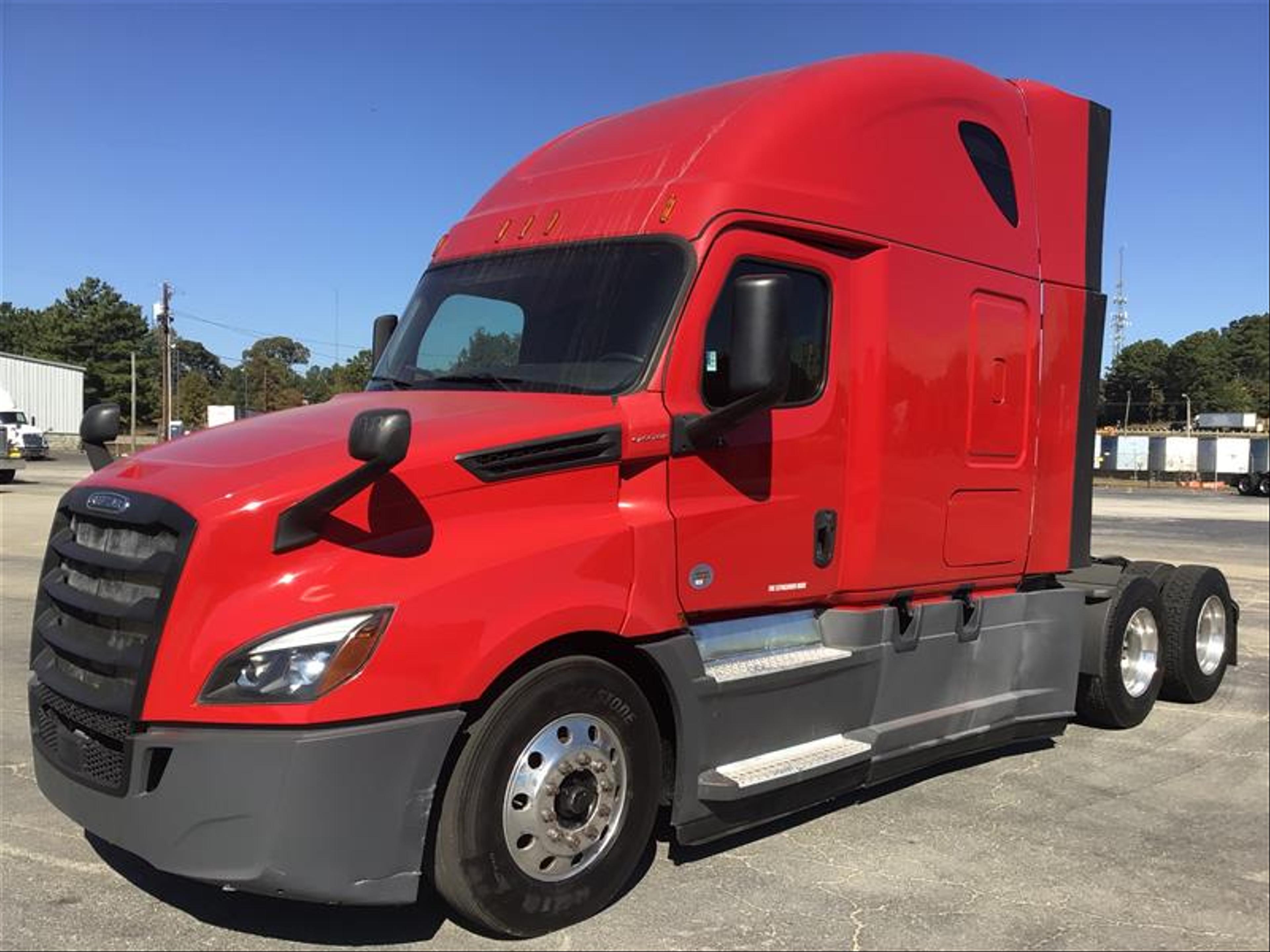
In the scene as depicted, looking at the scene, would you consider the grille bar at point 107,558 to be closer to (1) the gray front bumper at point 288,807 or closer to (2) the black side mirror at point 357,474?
(2) the black side mirror at point 357,474

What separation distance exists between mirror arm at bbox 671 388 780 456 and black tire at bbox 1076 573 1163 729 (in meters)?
3.43

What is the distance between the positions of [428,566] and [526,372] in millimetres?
1143

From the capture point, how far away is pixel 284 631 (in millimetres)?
2842

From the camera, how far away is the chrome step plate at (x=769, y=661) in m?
3.86

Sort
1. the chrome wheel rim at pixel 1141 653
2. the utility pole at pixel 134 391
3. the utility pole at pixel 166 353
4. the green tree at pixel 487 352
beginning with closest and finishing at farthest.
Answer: the green tree at pixel 487 352 < the chrome wheel rim at pixel 1141 653 < the utility pole at pixel 166 353 < the utility pole at pixel 134 391

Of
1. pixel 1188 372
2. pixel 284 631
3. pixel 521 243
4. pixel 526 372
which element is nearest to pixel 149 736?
pixel 284 631

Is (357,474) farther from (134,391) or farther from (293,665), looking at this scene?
(134,391)

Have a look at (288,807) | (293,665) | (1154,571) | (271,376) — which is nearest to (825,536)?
(293,665)

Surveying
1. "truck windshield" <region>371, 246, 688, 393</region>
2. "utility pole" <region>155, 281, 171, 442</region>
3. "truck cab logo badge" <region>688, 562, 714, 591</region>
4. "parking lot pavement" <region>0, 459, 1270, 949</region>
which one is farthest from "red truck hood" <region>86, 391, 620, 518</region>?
"utility pole" <region>155, 281, 171, 442</region>

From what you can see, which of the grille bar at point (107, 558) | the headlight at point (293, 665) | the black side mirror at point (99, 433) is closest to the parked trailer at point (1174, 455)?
the black side mirror at point (99, 433)

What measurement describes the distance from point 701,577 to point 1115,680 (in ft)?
11.8

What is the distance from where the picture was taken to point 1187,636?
6.63 meters

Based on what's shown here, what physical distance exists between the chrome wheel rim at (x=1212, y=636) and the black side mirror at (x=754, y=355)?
16.5ft

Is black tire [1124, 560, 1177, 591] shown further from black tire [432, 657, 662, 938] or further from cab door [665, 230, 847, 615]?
black tire [432, 657, 662, 938]
